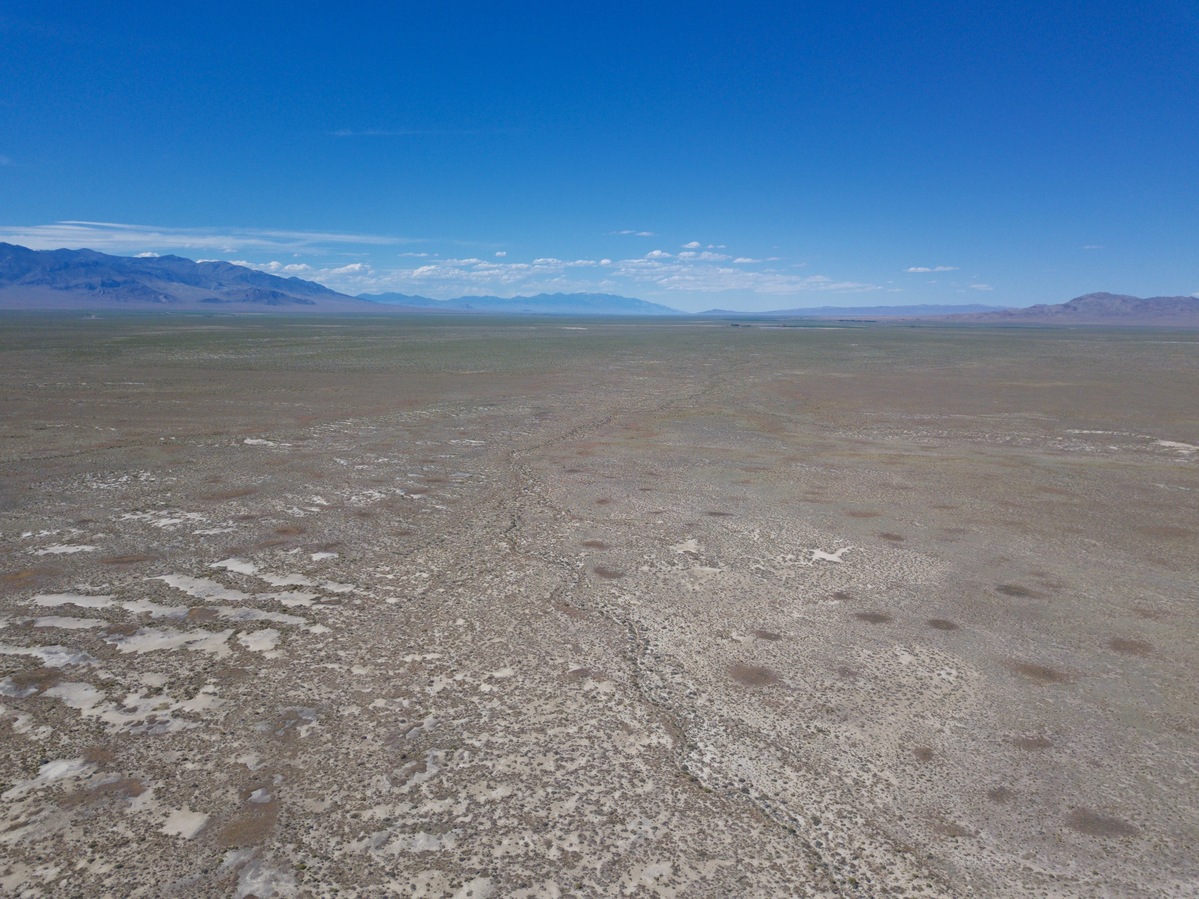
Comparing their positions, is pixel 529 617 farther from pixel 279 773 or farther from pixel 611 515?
pixel 611 515

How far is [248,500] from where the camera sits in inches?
330

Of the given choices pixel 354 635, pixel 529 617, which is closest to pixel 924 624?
pixel 529 617

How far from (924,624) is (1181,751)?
1.74 m

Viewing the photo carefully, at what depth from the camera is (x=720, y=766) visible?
3723mm

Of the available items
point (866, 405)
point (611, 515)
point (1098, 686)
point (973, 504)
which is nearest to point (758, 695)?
point (1098, 686)

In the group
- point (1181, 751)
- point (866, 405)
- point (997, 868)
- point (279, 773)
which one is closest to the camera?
point (997, 868)

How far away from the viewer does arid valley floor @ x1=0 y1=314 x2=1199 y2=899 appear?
10.2ft

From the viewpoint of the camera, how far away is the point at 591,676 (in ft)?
15.1

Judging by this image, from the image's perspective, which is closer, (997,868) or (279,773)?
(997,868)

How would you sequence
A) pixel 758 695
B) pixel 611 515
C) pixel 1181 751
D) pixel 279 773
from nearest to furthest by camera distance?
pixel 279 773, pixel 1181 751, pixel 758 695, pixel 611 515

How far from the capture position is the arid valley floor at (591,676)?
3.10 m

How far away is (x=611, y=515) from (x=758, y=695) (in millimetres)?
3864

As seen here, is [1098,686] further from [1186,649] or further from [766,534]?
[766,534]

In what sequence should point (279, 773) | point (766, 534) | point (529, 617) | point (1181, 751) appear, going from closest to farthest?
1. point (279, 773)
2. point (1181, 751)
3. point (529, 617)
4. point (766, 534)
